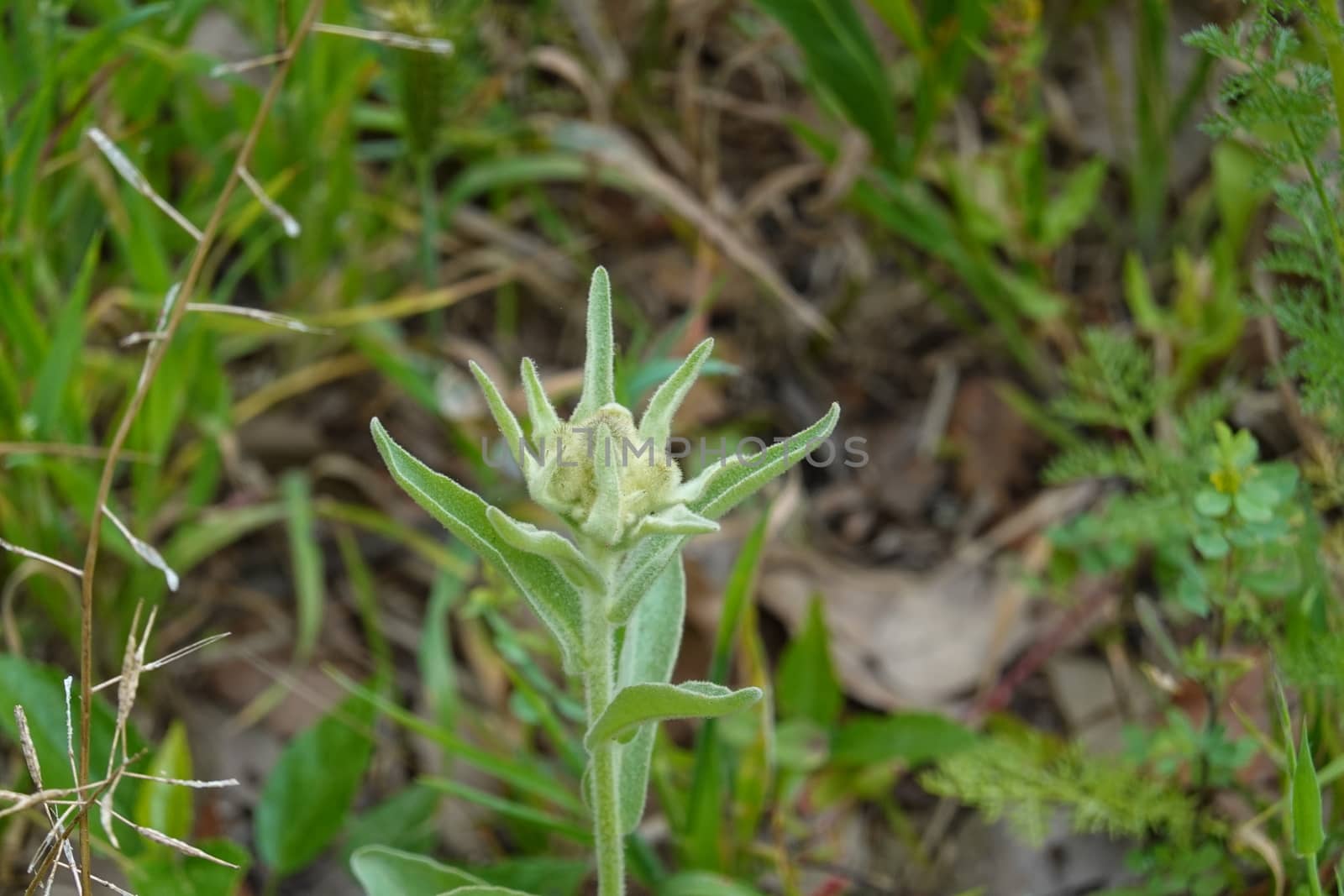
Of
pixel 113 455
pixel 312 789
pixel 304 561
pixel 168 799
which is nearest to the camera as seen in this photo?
pixel 113 455

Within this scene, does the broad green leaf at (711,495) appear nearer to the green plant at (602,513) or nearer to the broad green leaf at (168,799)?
the green plant at (602,513)

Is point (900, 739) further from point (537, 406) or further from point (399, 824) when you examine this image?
point (537, 406)

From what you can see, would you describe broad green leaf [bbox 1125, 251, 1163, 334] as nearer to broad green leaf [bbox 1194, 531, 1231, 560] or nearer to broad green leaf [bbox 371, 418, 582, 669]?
broad green leaf [bbox 1194, 531, 1231, 560]

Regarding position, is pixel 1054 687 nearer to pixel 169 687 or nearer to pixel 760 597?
pixel 760 597

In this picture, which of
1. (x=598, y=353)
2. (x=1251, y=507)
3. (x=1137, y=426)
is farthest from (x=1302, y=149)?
(x=598, y=353)

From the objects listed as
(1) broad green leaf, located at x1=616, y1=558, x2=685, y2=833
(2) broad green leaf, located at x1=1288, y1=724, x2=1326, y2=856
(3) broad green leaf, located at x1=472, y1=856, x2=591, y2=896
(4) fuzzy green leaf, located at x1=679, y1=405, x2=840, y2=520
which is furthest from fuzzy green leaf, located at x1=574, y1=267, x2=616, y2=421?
(2) broad green leaf, located at x1=1288, y1=724, x2=1326, y2=856
